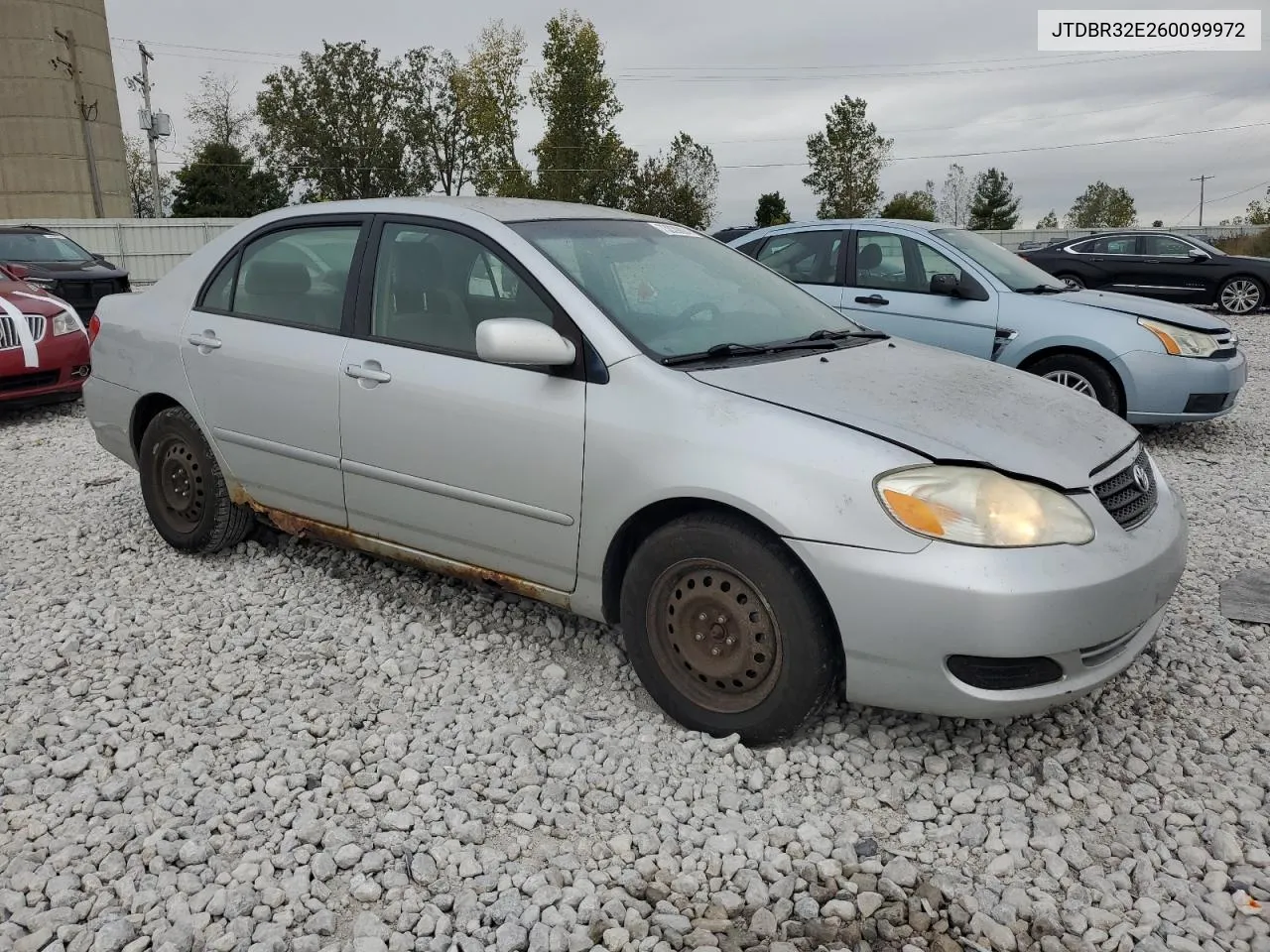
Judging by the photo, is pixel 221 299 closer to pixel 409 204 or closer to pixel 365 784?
pixel 409 204

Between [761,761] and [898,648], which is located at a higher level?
[898,648]

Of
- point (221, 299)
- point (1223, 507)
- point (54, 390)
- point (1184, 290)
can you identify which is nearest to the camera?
point (221, 299)

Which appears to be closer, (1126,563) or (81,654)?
(1126,563)

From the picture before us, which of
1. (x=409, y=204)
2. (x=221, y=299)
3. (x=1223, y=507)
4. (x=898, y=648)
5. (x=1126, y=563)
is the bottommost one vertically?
(x=1223, y=507)

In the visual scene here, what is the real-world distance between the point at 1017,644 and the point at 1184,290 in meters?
16.5

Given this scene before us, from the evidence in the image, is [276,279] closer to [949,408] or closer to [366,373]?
[366,373]

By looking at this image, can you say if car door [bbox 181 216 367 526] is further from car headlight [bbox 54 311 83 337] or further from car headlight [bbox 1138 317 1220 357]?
car headlight [bbox 1138 317 1220 357]

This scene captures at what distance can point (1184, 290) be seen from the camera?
1652 cm

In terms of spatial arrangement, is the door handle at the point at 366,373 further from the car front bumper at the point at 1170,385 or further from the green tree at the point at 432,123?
the green tree at the point at 432,123

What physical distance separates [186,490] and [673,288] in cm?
248

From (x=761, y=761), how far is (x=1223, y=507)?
3869 mm

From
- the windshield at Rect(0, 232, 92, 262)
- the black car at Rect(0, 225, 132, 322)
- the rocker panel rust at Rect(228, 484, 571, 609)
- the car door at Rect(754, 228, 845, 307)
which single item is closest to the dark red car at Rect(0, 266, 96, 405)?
the black car at Rect(0, 225, 132, 322)

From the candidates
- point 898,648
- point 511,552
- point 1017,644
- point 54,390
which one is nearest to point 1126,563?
point 1017,644

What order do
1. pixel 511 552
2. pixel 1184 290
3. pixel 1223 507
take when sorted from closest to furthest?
pixel 511 552, pixel 1223 507, pixel 1184 290
